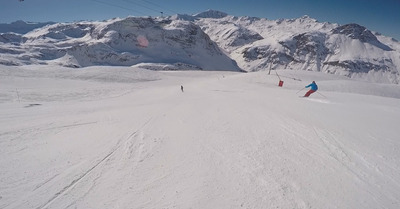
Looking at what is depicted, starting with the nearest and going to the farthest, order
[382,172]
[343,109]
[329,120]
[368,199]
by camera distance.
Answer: [368,199] < [382,172] < [329,120] < [343,109]

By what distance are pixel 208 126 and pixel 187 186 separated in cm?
480

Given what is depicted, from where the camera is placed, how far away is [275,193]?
200 inches

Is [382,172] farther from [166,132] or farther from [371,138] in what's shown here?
[166,132]

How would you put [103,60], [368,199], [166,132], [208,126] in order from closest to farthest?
[368,199] < [166,132] < [208,126] < [103,60]

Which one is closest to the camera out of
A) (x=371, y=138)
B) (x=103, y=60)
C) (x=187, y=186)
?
(x=187, y=186)

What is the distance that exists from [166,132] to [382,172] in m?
6.60

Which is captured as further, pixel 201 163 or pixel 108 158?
pixel 108 158

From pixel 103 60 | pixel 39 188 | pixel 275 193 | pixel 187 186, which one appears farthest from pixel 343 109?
pixel 103 60

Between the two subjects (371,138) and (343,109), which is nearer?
(371,138)

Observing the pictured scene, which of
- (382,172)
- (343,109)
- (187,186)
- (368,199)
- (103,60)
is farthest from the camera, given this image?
(103,60)

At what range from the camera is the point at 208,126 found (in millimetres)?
10008

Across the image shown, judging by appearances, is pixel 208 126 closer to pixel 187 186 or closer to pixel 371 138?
pixel 187 186

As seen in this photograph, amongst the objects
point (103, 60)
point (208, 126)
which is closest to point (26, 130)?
point (208, 126)

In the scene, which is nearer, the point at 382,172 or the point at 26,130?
the point at 382,172
